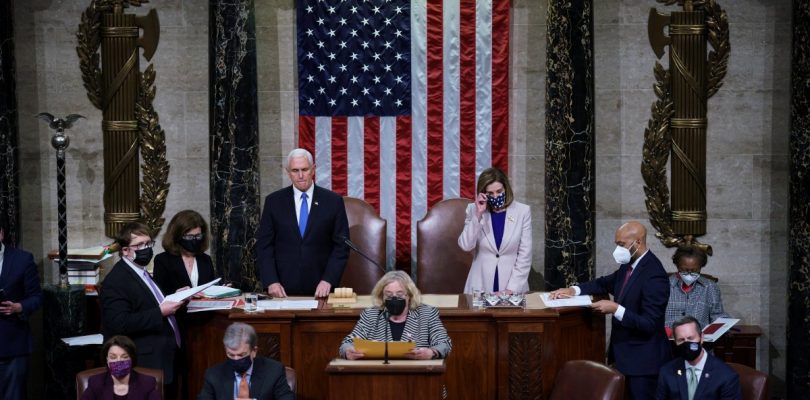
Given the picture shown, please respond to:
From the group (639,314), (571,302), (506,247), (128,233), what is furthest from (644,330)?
(128,233)

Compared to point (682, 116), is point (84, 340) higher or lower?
lower

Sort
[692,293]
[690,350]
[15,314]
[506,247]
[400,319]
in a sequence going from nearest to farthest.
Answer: [690,350] → [400,319] → [15,314] → [506,247] → [692,293]

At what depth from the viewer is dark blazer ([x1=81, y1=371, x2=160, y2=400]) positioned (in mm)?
6797

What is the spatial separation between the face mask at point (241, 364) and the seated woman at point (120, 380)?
1.76ft

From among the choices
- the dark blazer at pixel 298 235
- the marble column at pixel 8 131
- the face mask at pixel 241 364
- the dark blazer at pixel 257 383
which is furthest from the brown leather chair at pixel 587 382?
the marble column at pixel 8 131

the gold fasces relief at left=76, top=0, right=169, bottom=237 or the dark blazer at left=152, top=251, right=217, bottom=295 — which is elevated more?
the gold fasces relief at left=76, top=0, right=169, bottom=237

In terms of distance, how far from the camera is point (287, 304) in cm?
786

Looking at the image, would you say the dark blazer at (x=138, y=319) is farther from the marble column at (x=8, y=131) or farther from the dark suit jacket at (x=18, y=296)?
the marble column at (x=8, y=131)

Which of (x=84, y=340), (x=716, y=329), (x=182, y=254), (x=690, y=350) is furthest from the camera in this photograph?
(x=716, y=329)

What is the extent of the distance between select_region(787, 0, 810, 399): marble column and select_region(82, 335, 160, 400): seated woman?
18.7ft

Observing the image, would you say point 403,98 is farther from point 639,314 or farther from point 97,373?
point 97,373

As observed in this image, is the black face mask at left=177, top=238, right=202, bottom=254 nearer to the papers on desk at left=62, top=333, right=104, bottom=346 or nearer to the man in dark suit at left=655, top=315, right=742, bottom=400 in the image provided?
the papers on desk at left=62, top=333, right=104, bottom=346

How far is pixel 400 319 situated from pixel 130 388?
1737 mm

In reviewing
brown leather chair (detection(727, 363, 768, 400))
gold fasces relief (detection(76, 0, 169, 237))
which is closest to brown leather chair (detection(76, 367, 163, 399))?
brown leather chair (detection(727, 363, 768, 400))
